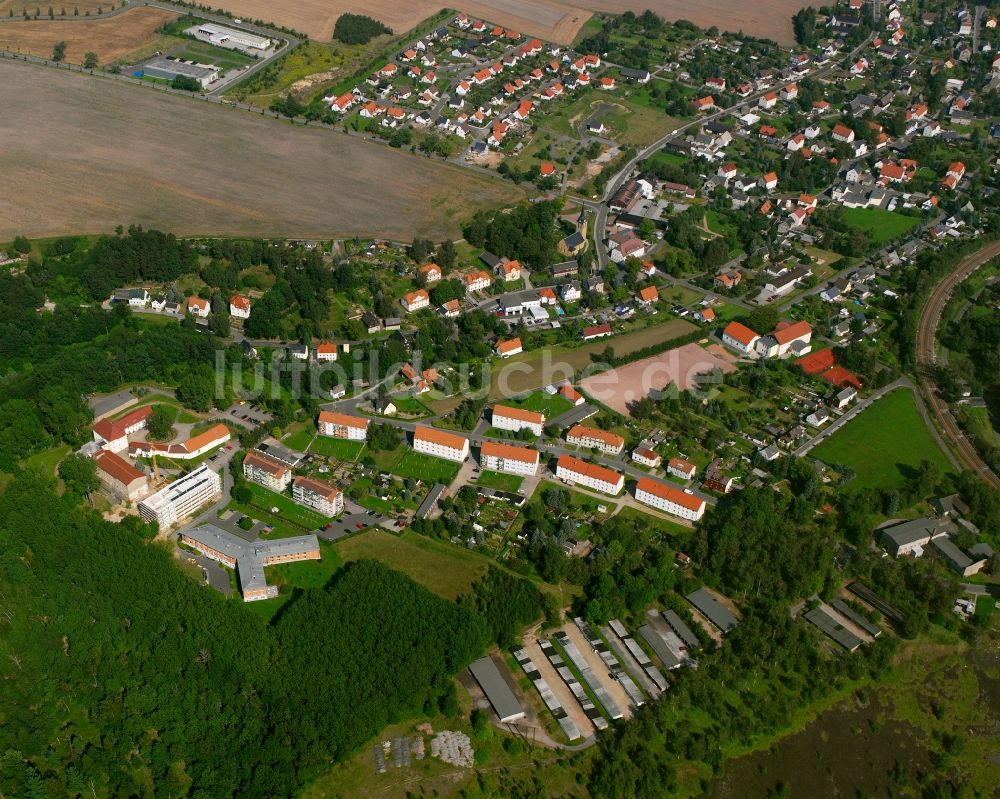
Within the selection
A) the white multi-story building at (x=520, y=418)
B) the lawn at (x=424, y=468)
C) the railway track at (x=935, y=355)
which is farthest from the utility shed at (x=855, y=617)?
the lawn at (x=424, y=468)

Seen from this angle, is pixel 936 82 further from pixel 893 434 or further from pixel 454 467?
pixel 454 467

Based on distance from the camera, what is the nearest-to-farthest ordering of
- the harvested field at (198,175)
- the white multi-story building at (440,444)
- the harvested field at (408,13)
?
1. the white multi-story building at (440,444)
2. the harvested field at (198,175)
3. the harvested field at (408,13)

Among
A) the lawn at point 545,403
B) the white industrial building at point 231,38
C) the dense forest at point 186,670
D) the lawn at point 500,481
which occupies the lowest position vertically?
the dense forest at point 186,670

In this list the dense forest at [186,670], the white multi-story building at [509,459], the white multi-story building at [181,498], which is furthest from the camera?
the white multi-story building at [509,459]

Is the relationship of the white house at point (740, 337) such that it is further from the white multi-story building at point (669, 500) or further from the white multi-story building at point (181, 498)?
the white multi-story building at point (181, 498)

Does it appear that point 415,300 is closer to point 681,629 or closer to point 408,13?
point 681,629

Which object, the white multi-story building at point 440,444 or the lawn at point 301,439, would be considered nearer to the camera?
the white multi-story building at point 440,444

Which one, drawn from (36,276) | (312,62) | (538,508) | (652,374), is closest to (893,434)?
(652,374)
